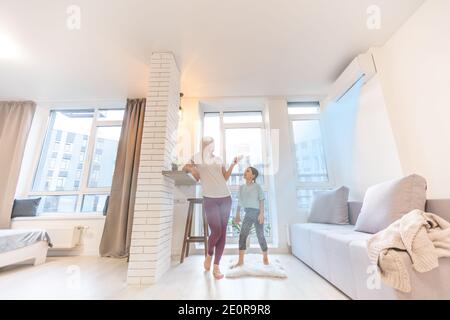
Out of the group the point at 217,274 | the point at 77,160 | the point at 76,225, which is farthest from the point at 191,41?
the point at 76,225

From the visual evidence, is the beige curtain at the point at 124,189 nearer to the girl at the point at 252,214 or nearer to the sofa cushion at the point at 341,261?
the girl at the point at 252,214

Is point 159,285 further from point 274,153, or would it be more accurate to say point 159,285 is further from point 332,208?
point 274,153

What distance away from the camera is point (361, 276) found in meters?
1.16

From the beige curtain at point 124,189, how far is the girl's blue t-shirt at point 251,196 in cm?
160

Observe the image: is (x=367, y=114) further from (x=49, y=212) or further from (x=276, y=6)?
(x=49, y=212)

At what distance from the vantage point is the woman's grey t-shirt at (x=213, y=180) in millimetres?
1920

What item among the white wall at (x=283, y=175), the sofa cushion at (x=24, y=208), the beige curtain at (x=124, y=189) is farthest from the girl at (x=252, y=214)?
the sofa cushion at (x=24, y=208)

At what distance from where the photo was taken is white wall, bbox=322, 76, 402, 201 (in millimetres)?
2074

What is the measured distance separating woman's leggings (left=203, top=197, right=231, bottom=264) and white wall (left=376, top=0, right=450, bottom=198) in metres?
1.84

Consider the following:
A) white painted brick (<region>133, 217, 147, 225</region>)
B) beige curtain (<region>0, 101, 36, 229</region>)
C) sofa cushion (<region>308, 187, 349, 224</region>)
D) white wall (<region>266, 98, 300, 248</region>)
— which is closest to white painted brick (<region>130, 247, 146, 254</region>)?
white painted brick (<region>133, 217, 147, 225</region>)
